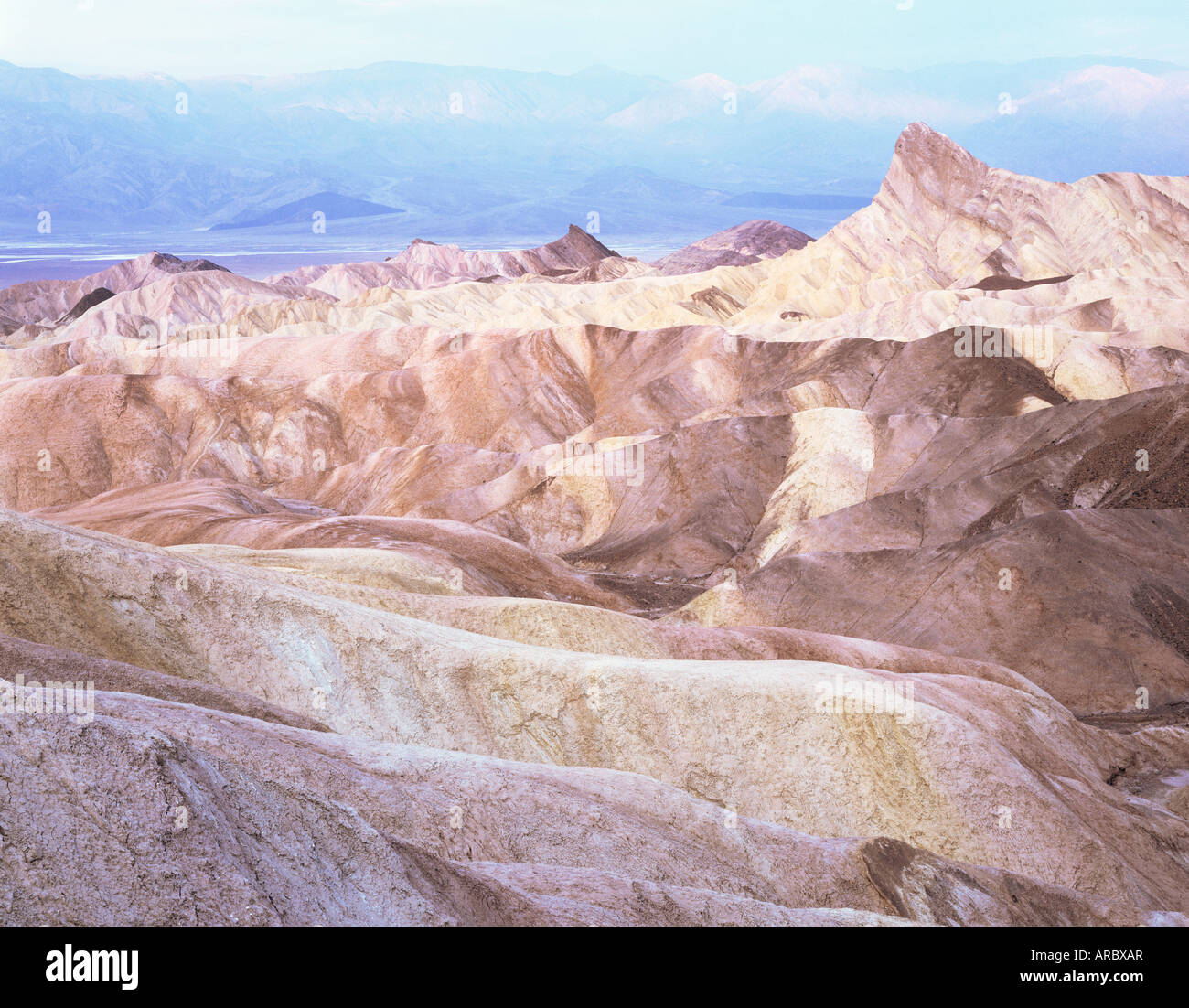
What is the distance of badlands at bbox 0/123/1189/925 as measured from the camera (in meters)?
10.2

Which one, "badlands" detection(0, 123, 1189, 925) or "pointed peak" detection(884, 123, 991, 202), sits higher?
"pointed peak" detection(884, 123, 991, 202)

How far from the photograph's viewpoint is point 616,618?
2573 cm

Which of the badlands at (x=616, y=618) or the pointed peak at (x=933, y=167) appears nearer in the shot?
the badlands at (x=616, y=618)

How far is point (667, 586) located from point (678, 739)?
70.7ft

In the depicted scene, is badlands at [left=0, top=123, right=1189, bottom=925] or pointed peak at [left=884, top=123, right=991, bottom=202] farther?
pointed peak at [left=884, top=123, right=991, bottom=202]

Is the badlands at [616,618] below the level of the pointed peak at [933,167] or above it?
below

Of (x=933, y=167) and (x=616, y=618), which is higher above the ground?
(x=933, y=167)

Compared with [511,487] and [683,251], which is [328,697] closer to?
[511,487]

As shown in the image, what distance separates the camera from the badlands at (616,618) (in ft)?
33.6

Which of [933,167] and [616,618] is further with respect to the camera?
[933,167]

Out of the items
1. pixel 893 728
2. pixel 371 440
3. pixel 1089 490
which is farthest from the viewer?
pixel 371 440
